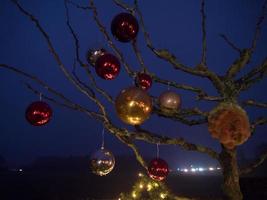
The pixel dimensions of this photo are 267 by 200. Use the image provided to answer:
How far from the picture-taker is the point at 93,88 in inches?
146

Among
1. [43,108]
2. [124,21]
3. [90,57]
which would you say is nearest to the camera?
[124,21]

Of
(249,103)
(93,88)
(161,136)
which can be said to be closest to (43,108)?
(93,88)

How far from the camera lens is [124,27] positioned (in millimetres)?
3445

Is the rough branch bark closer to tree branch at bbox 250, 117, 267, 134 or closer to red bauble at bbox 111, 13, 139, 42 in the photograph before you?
tree branch at bbox 250, 117, 267, 134

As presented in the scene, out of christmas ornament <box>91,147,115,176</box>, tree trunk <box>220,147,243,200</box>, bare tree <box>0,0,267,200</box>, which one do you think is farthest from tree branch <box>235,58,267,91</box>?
christmas ornament <box>91,147,115,176</box>

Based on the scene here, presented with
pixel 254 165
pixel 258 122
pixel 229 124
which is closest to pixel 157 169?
pixel 254 165

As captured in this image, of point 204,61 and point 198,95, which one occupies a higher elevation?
point 204,61

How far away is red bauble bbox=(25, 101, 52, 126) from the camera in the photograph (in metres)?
3.93

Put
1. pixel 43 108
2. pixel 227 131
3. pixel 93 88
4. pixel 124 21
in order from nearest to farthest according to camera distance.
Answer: pixel 227 131
pixel 124 21
pixel 93 88
pixel 43 108

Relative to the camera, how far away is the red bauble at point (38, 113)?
3928 mm

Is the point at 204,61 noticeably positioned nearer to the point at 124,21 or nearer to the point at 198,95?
the point at 198,95

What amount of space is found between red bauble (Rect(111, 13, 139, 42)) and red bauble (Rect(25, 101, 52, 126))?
4.08ft

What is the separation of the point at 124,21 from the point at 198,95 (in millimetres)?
1182

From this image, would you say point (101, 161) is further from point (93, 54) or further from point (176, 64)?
point (176, 64)
